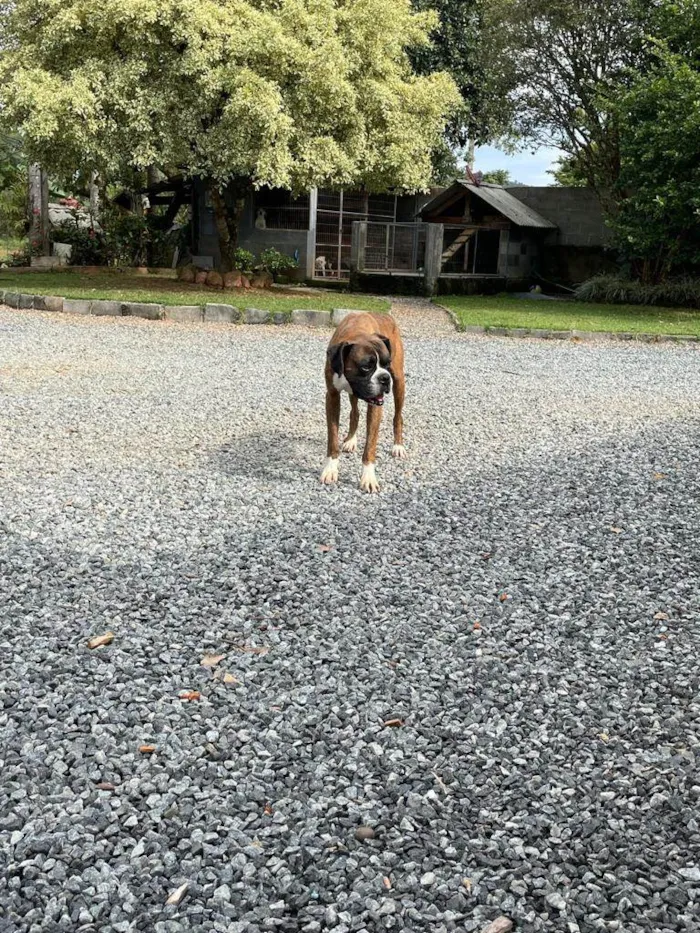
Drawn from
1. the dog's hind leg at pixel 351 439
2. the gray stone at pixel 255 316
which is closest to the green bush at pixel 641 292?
the gray stone at pixel 255 316

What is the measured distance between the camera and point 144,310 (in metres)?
13.8

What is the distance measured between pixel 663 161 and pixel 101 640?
17.4m

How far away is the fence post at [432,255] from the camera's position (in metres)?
20.0

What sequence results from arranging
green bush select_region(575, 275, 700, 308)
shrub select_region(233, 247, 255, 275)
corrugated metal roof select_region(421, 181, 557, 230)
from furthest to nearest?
corrugated metal roof select_region(421, 181, 557, 230) → shrub select_region(233, 247, 255, 275) → green bush select_region(575, 275, 700, 308)

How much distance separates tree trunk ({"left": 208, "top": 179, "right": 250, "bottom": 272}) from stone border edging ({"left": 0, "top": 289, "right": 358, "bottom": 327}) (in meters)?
4.27

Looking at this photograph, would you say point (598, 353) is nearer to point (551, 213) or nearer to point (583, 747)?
point (583, 747)

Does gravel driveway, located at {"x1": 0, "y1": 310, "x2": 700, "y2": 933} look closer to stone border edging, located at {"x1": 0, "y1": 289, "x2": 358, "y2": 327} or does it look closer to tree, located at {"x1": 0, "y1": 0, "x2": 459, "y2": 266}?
stone border edging, located at {"x1": 0, "y1": 289, "x2": 358, "y2": 327}

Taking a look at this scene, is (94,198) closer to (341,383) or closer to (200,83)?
(200,83)

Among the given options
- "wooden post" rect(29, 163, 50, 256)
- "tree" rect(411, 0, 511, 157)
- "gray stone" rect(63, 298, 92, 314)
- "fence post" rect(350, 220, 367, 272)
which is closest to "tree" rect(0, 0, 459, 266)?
"gray stone" rect(63, 298, 92, 314)

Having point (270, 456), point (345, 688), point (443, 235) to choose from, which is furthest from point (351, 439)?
point (443, 235)

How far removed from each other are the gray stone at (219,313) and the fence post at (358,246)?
740cm

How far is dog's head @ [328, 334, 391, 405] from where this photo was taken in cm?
486

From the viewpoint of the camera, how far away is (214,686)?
294 centimetres

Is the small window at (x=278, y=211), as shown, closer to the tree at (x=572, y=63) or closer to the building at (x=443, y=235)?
the building at (x=443, y=235)
